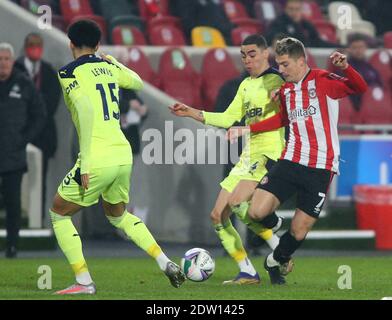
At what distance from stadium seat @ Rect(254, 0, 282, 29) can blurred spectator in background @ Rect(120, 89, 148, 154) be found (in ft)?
14.2

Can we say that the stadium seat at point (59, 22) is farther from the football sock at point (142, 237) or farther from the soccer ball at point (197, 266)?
the football sock at point (142, 237)

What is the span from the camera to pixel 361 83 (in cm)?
969

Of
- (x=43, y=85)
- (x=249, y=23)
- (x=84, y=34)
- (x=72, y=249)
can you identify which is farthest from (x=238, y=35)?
(x=72, y=249)

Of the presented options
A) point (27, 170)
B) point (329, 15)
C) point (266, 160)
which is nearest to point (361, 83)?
point (266, 160)

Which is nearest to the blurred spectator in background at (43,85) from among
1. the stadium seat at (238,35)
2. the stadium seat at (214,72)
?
the stadium seat at (214,72)

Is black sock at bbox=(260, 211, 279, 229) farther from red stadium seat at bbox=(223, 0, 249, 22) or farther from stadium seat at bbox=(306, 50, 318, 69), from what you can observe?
red stadium seat at bbox=(223, 0, 249, 22)

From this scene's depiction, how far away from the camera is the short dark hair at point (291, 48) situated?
995 centimetres

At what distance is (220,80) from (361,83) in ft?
19.8

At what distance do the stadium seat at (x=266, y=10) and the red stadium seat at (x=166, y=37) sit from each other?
178cm

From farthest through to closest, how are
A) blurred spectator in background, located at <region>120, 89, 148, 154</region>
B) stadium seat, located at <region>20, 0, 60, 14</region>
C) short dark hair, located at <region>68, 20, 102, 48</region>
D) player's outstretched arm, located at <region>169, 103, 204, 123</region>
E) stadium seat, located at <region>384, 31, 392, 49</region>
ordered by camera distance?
stadium seat, located at <region>384, 31, 392, 49</region>, stadium seat, located at <region>20, 0, 60, 14</region>, blurred spectator in background, located at <region>120, 89, 148, 154</region>, player's outstretched arm, located at <region>169, 103, 204, 123</region>, short dark hair, located at <region>68, 20, 102, 48</region>

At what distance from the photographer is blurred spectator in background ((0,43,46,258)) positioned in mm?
12969

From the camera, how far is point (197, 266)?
10141 millimetres

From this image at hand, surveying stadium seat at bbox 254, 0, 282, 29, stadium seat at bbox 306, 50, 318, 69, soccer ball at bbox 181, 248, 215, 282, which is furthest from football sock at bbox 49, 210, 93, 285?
stadium seat at bbox 254, 0, 282, 29
